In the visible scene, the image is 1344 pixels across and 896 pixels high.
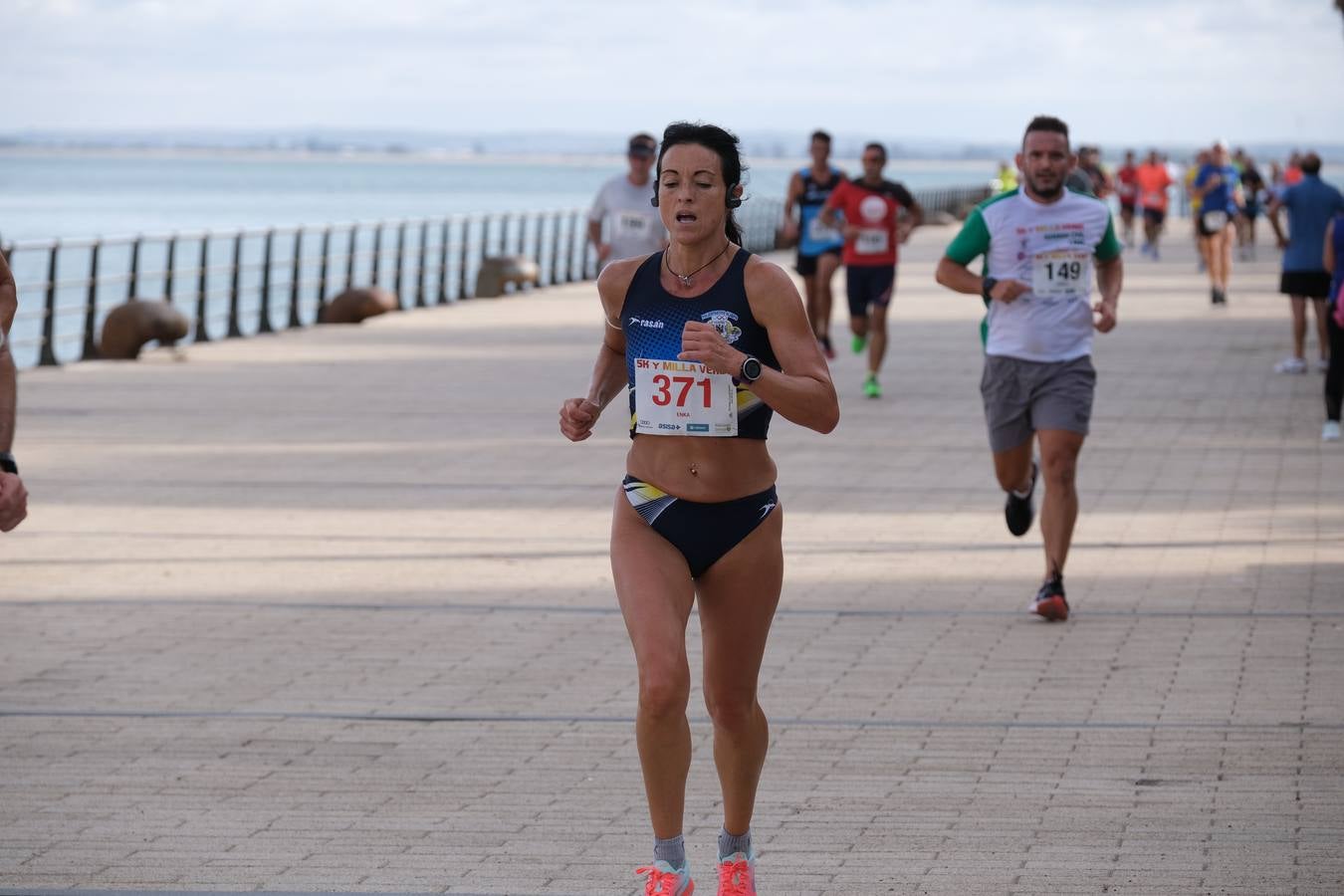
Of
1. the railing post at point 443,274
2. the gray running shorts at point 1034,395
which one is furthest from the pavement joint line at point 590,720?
the railing post at point 443,274

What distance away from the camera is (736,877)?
4926 millimetres

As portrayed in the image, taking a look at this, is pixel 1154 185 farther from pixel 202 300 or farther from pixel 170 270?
pixel 170 270

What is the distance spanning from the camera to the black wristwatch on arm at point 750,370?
4.70 meters

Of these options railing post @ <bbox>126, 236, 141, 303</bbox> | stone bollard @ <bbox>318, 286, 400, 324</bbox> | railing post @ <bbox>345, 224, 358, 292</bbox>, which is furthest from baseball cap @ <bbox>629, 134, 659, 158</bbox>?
railing post @ <bbox>345, 224, 358, 292</bbox>

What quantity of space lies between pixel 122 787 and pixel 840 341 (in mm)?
16597

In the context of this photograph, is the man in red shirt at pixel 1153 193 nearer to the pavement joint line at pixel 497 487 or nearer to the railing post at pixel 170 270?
the railing post at pixel 170 270

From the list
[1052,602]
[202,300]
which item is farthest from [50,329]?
[1052,602]

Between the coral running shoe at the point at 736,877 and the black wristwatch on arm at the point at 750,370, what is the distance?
1.10 metres

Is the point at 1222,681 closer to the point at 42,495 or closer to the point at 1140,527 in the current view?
the point at 1140,527

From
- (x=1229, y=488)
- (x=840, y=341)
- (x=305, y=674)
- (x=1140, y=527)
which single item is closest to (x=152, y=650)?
(x=305, y=674)

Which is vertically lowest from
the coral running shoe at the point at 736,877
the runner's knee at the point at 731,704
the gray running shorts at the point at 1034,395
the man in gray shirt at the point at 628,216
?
the coral running shoe at the point at 736,877

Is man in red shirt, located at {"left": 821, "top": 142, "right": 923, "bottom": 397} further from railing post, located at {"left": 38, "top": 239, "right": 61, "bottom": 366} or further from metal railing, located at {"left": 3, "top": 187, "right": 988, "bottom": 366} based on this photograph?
railing post, located at {"left": 38, "top": 239, "right": 61, "bottom": 366}

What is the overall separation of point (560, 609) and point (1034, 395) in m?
2.08

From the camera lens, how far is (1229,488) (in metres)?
12.0
